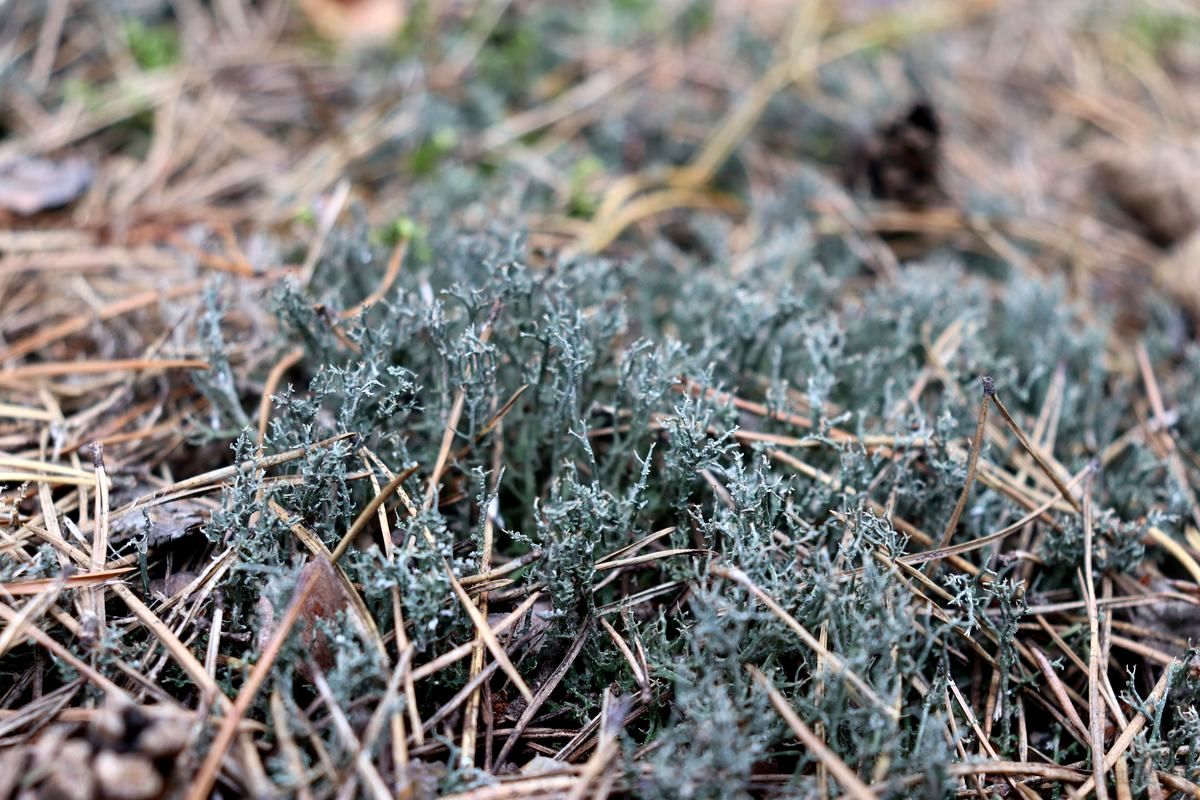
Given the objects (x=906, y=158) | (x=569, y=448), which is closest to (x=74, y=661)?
(x=569, y=448)

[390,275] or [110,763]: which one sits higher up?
[390,275]

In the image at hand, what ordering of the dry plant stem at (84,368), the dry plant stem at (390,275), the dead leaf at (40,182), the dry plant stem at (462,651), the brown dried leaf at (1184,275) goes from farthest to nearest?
the brown dried leaf at (1184,275), the dead leaf at (40,182), the dry plant stem at (390,275), the dry plant stem at (84,368), the dry plant stem at (462,651)

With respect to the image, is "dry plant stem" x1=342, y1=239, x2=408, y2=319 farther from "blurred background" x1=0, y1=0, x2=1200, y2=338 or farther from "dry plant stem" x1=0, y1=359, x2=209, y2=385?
"dry plant stem" x1=0, y1=359, x2=209, y2=385

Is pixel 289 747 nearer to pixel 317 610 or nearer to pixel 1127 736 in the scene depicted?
pixel 317 610

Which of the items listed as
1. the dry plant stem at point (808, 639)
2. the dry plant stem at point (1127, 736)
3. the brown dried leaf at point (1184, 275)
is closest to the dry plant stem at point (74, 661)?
the dry plant stem at point (808, 639)

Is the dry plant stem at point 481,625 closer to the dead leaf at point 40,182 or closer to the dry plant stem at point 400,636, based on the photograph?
the dry plant stem at point 400,636

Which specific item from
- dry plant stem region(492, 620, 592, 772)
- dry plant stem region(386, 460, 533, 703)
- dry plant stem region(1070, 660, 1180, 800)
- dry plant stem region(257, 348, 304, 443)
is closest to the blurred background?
dry plant stem region(257, 348, 304, 443)
